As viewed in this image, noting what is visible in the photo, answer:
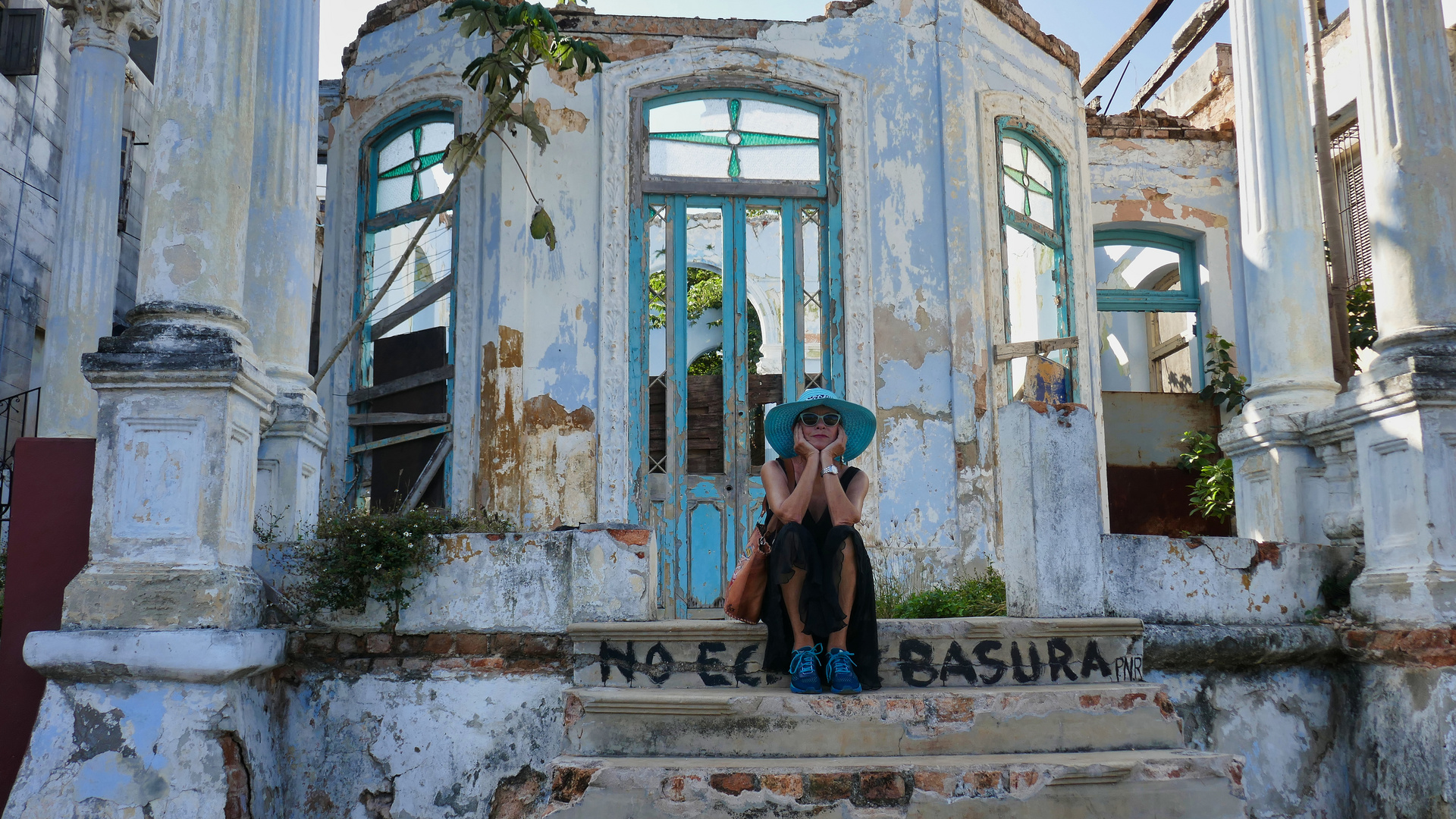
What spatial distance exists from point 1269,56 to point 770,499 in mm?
4552

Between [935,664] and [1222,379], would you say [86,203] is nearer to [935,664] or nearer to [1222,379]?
[935,664]

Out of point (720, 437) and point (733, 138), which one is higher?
point (733, 138)

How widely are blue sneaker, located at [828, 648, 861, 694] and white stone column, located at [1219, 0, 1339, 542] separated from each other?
10.1 ft

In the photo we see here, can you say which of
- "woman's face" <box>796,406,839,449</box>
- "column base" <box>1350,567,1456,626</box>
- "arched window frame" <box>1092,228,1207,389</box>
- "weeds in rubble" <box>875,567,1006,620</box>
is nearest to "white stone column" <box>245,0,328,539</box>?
"woman's face" <box>796,406,839,449</box>

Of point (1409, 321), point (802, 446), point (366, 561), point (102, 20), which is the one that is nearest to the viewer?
point (802, 446)

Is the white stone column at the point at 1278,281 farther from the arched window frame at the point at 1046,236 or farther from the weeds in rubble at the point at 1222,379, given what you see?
the weeds in rubble at the point at 1222,379

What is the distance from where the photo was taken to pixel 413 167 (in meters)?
8.89

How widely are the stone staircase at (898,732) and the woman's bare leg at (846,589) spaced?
0.26 meters

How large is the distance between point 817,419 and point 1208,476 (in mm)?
6045

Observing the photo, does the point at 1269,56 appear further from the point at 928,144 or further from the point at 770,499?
the point at 770,499

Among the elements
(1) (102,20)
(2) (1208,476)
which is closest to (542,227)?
(1) (102,20)

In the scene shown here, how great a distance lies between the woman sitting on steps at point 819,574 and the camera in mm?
4562

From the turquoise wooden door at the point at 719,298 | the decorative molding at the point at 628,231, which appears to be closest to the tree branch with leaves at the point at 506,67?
the decorative molding at the point at 628,231

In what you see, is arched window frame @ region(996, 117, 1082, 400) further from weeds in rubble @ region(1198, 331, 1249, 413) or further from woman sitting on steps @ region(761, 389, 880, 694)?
woman sitting on steps @ region(761, 389, 880, 694)
